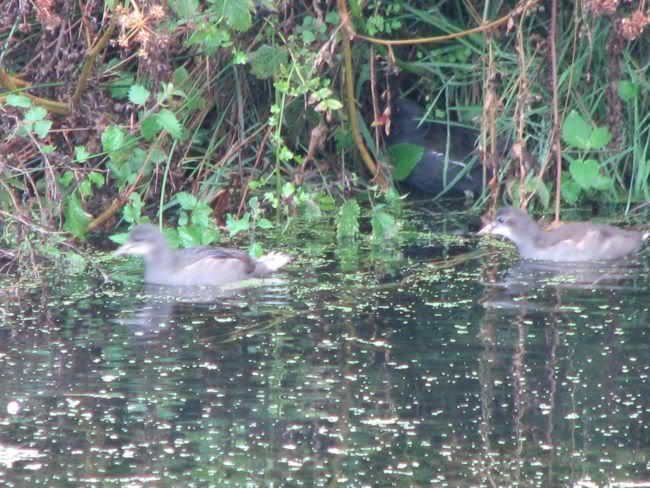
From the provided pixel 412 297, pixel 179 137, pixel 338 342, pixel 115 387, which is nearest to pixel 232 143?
pixel 179 137

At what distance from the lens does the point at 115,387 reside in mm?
6824

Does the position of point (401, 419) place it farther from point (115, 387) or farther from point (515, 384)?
point (115, 387)

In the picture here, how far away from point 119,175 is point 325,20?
177 centimetres

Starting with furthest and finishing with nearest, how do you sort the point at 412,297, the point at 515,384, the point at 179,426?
the point at 412,297
the point at 515,384
the point at 179,426

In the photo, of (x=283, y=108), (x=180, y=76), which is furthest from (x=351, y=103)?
(x=180, y=76)

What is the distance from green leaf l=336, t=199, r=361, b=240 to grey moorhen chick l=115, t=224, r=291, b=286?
819mm

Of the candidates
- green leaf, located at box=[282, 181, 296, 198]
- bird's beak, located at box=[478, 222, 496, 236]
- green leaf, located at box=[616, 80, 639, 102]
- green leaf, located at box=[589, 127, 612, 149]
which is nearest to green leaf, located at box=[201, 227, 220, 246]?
green leaf, located at box=[282, 181, 296, 198]

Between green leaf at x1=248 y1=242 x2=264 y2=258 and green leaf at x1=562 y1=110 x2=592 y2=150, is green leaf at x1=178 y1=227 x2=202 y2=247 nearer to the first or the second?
green leaf at x1=248 y1=242 x2=264 y2=258

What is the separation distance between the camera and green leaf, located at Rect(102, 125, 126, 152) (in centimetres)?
980

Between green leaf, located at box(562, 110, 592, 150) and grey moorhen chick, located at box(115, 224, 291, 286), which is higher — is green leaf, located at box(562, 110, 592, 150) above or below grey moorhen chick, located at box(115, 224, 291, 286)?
above

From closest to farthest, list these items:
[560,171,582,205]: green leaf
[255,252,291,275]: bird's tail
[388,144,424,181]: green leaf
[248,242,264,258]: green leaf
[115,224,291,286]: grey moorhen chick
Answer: [115,224,291,286]: grey moorhen chick
[255,252,291,275]: bird's tail
[248,242,264,258]: green leaf
[560,171,582,205]: green leaf
[388,144,424,181]: green leaf

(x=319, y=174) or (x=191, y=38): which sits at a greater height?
(x=191, y=38)

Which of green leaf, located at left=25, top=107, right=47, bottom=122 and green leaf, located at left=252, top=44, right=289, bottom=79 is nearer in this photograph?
green leaf, located at left=25, top=107, right=47, bottom=122

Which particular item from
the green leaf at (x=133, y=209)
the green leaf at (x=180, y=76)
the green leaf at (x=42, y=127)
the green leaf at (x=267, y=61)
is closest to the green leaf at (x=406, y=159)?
the green leaf at (x=267, y=61)
